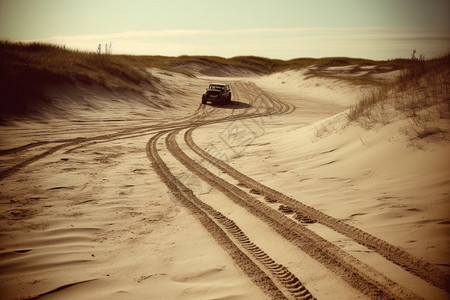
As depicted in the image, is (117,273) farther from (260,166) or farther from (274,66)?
(274,66)

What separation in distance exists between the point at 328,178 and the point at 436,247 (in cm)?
250

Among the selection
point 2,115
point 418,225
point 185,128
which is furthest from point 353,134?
point 2,115

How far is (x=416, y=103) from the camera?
Answer: 265 inches

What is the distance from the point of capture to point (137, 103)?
675 inches

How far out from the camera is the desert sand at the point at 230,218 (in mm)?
3014

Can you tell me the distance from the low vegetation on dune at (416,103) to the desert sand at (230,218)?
288 millimetres

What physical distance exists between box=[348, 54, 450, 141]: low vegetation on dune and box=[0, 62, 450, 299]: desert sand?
0.94 ft

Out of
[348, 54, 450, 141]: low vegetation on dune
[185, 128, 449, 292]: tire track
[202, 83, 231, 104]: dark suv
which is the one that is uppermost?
[202, 83, 231, 104]: dark suv

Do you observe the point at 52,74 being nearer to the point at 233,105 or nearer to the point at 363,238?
the point at 233,105

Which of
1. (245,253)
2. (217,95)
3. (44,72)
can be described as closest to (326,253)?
(245,253)

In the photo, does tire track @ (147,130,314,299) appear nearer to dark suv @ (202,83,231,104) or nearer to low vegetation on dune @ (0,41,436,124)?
low vegetation on dune @ (0,41,436,124)

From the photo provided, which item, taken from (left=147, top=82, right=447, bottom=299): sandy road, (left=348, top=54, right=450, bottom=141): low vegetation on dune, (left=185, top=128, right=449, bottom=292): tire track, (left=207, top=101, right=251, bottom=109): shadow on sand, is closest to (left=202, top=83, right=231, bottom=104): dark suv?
(left=207, top=101, right=251, bottom=109): shadow on sand

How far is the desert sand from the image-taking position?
3014mm

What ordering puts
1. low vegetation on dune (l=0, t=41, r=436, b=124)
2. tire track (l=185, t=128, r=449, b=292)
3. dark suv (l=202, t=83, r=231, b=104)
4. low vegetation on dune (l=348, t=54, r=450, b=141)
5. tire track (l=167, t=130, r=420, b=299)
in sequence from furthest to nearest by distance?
dark suv (l=202, t=83, r=231, b=104) → low vegetation on dune (l=0, t=41, r=436, b=124) → low vegetation on dune (l=348, t=54, r=450, b=141) → tire track (l=185, t=128, r=449, b=292) → tire track (l=167, t=130, r=420, b=299)
